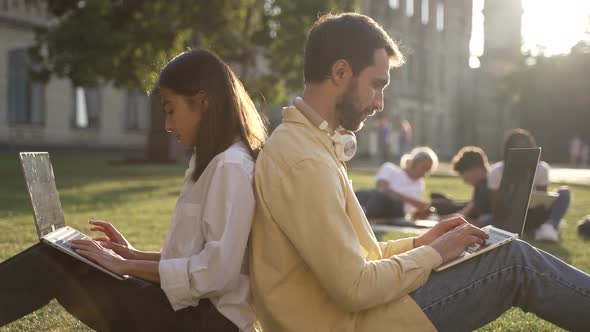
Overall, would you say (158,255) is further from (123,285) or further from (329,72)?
(329,72)

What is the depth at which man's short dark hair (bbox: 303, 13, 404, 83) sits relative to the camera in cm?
273

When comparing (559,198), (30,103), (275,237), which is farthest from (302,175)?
(30,103)

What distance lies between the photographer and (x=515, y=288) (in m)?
2.96

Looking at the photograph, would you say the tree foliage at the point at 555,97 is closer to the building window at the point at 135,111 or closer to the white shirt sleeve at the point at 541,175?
the building window at the point at 135,111

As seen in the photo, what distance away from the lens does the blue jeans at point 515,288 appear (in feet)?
9.48

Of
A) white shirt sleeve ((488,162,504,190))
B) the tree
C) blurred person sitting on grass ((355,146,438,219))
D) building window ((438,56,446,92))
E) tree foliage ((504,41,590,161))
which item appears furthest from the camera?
building window ((438,56,446,92))

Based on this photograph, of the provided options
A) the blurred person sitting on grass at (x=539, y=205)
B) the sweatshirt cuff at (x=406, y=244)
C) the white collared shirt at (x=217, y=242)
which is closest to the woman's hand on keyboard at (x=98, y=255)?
the white collared shirt at (x=217, y=242)

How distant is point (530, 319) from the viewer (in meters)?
4.64

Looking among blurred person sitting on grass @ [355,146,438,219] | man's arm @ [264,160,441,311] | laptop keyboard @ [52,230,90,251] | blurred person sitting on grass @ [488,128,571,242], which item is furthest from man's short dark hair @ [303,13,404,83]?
blurred person sitting on grass @ [355,146,438,219]

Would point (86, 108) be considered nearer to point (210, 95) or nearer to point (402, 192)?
point (402, 192)

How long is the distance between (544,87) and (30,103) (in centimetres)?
3242

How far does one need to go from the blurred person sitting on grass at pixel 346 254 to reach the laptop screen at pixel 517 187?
709 mm

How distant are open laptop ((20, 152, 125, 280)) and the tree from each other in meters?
15.8

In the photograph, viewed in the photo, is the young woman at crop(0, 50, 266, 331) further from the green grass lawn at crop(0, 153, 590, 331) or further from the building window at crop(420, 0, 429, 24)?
the building window at crop(420, 0, 429, 24)
